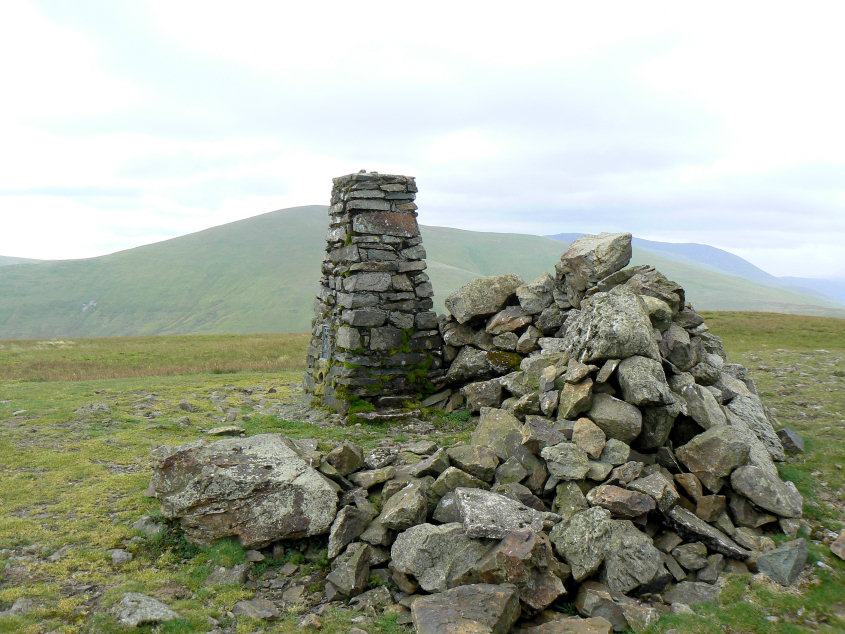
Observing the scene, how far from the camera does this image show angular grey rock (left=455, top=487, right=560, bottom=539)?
799 cm

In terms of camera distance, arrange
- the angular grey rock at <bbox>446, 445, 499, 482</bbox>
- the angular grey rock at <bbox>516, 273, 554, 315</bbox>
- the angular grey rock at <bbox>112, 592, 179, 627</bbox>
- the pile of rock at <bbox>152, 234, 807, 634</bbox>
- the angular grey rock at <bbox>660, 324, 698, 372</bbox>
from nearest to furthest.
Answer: the angular grey rock at <bbox>112, 592, 179, 627</bbox> → the pile of rock at <bbox>152, 234, 807, 634</bbox> → the angular grey rock at <bbox>446, 445, 499, 482</bbox> → the angular grey rock at <bbox>660, 324, 698, 372</bbox> → the angular grey rock at <bbox>516, 273, 554, 315</bbox>

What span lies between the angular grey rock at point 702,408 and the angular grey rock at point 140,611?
9.86 m

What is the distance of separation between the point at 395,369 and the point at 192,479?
7.94 metres

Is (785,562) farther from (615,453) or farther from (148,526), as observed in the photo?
(148,526)

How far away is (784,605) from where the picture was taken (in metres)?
7.50

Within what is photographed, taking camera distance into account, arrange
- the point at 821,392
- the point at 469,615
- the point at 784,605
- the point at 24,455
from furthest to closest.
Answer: the point at 821,392, the point at 24,455, the point at 784,605, the point at 469,615

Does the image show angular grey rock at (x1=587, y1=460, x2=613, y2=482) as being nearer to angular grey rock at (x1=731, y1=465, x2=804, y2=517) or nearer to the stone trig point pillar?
angular grey rock at (x1=731, y1=465, x2=804, y2=517)

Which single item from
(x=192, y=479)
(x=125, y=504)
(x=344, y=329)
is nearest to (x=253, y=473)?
(x=192, y=479)

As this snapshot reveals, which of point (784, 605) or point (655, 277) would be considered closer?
point (784, 605)

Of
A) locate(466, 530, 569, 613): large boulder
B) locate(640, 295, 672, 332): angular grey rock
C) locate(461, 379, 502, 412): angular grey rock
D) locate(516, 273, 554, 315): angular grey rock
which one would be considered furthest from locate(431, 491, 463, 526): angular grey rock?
locate(516, 273, 554, 315): angular grey rock

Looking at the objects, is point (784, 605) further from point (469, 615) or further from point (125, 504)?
point (125, 504)

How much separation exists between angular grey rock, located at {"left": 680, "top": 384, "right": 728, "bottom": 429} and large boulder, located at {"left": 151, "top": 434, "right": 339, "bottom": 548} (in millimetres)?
7330

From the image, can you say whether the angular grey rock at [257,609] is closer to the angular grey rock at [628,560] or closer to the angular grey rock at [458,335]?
the angular grey rock at [628,560]

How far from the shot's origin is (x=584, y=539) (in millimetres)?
8039
